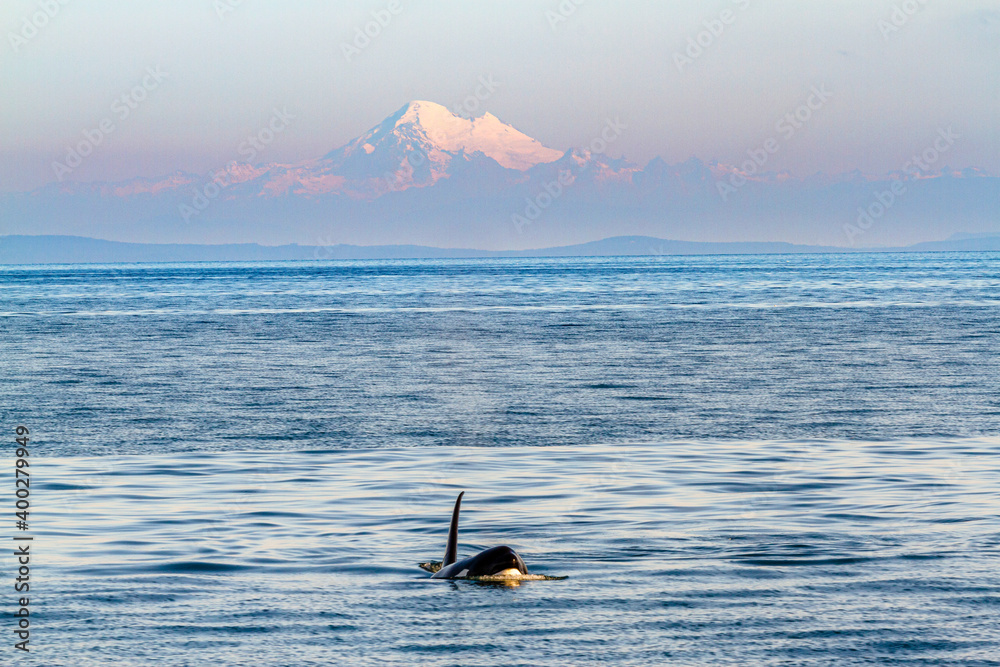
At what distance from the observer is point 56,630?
1107 centimetres

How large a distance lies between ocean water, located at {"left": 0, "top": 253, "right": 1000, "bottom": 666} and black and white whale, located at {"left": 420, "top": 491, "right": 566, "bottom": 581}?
162 mm

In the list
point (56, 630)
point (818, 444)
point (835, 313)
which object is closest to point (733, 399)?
point (818, 444)

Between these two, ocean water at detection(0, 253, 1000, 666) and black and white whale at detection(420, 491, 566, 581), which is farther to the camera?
black and white whale at detection(420, 491, 566, 581)

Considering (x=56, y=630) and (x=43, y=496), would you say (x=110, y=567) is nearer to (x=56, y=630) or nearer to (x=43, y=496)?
(x=56, y=630)

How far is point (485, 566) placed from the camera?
1277cm

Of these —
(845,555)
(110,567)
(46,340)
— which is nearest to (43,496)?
(110,567)

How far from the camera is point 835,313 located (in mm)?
79750

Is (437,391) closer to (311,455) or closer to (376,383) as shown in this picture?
(376,383)

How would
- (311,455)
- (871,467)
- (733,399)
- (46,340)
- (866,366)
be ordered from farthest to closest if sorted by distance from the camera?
(46,340)
(866,366)
(733,399)
(311,455)
(871,467)

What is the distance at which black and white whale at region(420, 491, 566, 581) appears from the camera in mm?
12695

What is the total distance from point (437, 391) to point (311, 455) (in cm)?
1260

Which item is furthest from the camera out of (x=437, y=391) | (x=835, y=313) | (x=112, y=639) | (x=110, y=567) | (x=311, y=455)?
(x=835, y=313)

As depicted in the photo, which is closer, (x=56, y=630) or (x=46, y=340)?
(x=56, y=630)

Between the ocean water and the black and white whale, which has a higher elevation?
the black and white whale
